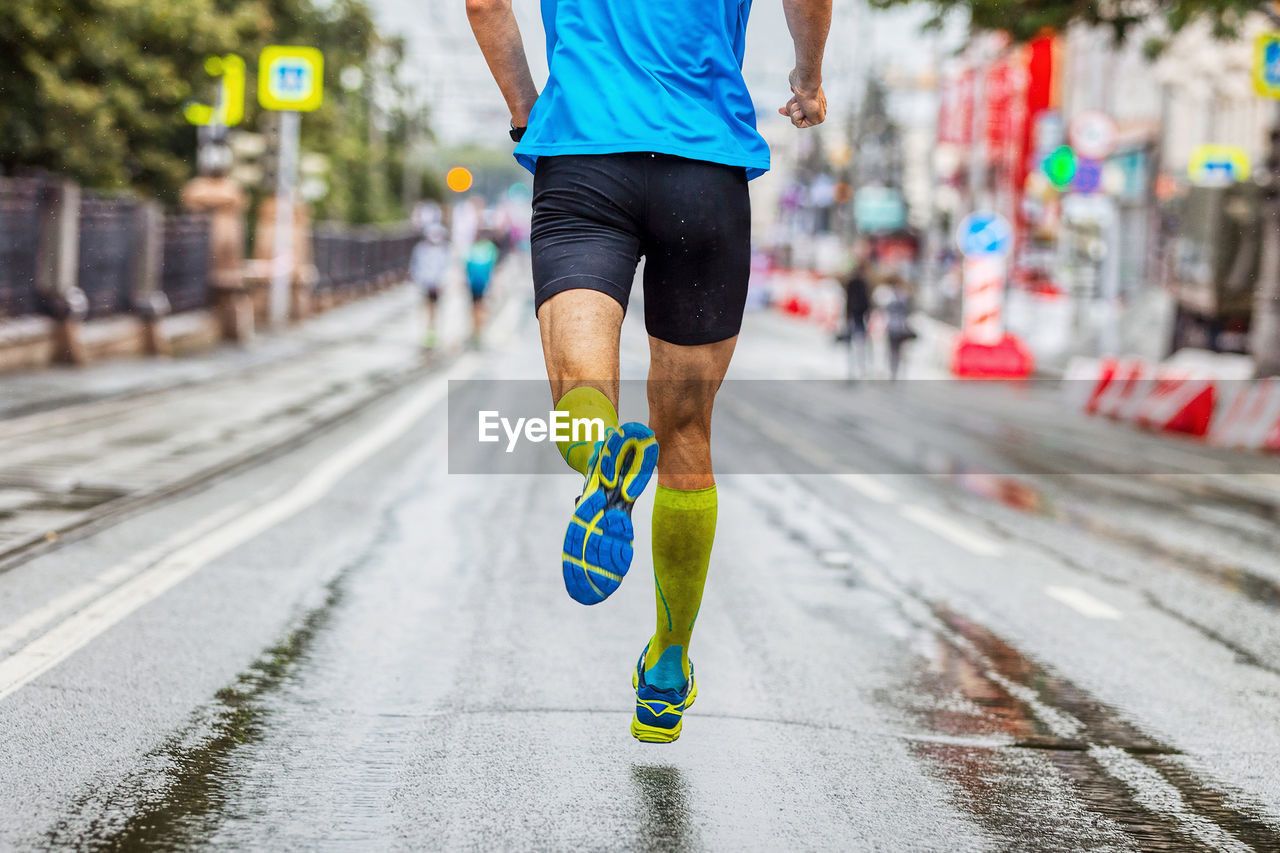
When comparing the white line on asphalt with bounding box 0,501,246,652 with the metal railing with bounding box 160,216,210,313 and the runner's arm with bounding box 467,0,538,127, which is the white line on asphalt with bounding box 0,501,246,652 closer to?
the runner's arm with bounding box 467,0,538,127

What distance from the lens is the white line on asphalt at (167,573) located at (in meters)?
4.84

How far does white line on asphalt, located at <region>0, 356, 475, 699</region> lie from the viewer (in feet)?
15.9

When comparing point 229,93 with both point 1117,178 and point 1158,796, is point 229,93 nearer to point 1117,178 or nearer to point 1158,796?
point 1117,178

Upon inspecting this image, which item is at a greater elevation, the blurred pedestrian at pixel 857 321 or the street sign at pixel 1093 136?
the street sign at pixel 1093 136

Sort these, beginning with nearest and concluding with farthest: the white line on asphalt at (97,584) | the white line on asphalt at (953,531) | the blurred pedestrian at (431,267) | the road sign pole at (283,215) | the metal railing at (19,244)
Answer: the white line on asphalt at (97,584) → the white line on asphalt at (953,531) → the metal railing at (19,244) → the blurred pedestrian at (431,267) → the road sign pole at (283,215)

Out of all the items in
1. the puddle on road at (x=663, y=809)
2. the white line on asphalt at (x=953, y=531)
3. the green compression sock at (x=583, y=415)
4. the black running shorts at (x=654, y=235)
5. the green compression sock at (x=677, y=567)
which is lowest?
the white line on asphalt at (x=953, y=531)

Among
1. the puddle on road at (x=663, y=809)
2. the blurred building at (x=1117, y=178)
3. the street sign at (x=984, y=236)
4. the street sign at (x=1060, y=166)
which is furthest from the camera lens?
the street sign at (x=984, y=236)

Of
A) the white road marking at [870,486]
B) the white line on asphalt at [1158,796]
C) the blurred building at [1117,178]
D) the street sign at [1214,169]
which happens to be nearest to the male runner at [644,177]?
the white line on asphalt at [1158,796]

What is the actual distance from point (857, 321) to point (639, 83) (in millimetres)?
23570

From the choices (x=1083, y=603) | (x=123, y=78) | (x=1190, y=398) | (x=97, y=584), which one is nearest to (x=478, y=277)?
(x=123, y=78)

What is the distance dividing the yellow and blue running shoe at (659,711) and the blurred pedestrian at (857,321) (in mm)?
22376

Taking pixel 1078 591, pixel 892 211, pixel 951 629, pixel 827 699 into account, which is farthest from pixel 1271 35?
pixel 892 211

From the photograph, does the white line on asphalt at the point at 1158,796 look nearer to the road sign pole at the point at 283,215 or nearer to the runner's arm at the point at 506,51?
the runner's arm at the point at 506,51

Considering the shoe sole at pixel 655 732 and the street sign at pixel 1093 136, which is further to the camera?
the street sign at pixel 1093 136
